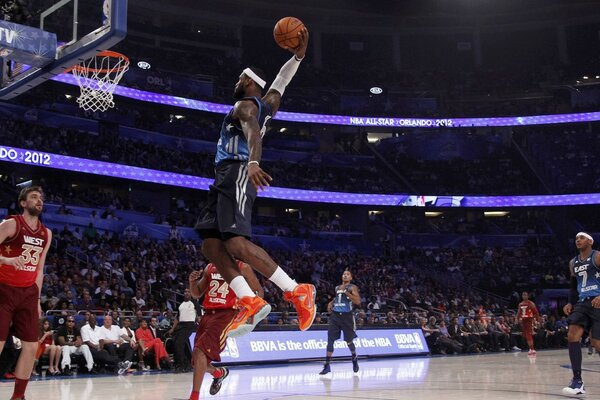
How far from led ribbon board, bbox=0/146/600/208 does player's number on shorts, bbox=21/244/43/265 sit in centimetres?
2394

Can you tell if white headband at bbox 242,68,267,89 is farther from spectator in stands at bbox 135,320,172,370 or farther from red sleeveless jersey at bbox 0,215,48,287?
spectator in stands at bbox 135,320,172,370

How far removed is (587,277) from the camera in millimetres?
9633

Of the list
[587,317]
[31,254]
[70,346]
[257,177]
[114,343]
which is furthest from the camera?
[114,343]

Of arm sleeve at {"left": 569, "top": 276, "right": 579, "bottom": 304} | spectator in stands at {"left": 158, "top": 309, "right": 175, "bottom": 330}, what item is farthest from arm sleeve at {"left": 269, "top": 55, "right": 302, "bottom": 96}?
spectator in stands at {"left": 158, "top": 309, "right": 175, "bottom": 330}

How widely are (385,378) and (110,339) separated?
6.17 meters

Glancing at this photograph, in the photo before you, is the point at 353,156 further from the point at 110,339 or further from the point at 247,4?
the point at 110,339

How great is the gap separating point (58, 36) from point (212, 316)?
5827 millimetres

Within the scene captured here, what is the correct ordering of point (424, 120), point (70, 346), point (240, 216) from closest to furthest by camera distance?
point (240, 216) < point (70, 346) < point (424, 120)

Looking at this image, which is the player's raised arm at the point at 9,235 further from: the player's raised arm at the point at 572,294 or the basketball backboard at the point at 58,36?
the player's raised arm at the point at 572,294

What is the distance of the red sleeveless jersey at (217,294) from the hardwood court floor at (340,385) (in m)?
1.76

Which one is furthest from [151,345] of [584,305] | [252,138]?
[252,138]

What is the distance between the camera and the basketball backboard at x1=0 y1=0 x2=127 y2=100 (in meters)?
9.80

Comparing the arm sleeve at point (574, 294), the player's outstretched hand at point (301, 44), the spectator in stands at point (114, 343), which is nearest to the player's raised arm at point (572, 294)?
the arm sleeve at point (574, 294)

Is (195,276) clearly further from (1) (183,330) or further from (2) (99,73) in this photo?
(2) (99,73)
